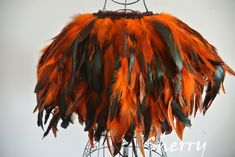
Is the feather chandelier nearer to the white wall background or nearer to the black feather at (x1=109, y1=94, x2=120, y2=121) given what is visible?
the black feather at (x1=109, y1=94, x2=120, y2=121)

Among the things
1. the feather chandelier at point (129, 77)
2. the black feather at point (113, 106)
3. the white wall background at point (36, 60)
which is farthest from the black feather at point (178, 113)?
the white wall background at point (36, 60)

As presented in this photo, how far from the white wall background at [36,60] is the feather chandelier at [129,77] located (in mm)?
912

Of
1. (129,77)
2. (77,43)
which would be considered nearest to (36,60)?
(77,43)

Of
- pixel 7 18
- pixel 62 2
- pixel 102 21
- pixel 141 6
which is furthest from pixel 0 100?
pixel 102 21

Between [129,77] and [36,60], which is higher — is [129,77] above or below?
above

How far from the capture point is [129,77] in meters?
0.64

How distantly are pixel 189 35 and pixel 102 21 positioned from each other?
249 millimetres

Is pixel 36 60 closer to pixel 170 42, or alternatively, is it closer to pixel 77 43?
pixel 77 43

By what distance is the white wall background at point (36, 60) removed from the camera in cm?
161

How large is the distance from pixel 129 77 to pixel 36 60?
3.71 feet

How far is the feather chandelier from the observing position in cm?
65

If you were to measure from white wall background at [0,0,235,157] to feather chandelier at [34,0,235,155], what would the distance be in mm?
912

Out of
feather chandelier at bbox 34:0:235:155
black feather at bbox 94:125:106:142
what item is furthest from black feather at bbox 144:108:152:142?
black feather at bbox 94:125:106:142

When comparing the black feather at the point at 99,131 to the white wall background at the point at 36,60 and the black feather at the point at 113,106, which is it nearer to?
the black feather at the point at 113,106
